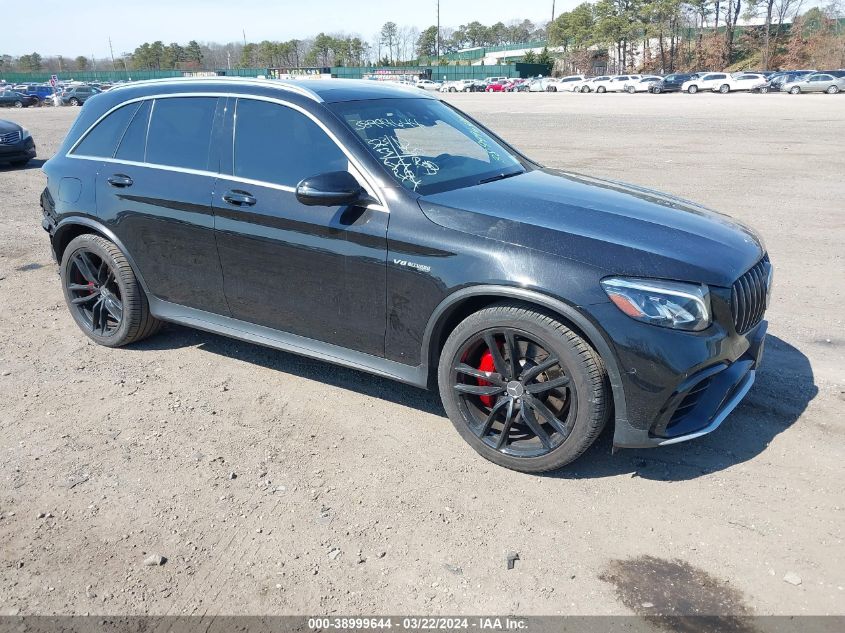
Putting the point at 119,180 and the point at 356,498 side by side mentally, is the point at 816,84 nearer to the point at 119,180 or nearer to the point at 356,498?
the point at 119,180

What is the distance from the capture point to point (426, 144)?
14.6 feet

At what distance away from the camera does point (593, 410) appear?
331 centimetres

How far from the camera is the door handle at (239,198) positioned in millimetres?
4168

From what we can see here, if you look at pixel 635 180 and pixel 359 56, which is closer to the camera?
pixel 635 180

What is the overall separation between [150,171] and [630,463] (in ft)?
11.4

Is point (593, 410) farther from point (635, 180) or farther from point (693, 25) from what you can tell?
point (693, 25)

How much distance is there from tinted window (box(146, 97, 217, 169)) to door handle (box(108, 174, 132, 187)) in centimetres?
20

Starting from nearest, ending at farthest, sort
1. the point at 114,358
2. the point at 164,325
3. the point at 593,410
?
the point at 593,410
the point at 114,358
the point at 164,325

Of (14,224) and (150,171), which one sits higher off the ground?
(150,171)

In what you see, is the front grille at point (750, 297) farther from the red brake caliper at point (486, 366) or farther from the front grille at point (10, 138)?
the front grille at point (10, 138)

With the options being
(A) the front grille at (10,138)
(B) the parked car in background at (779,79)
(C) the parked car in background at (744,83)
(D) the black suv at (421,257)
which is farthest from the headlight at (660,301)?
(C) the parked car in background at (744,83)

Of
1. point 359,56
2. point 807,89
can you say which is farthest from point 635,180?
point 359,56

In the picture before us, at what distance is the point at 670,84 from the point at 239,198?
5944cm

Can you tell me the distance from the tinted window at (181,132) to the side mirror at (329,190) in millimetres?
1116
